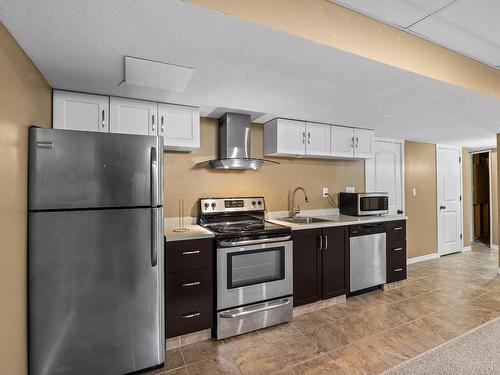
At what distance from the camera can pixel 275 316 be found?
2.64 m

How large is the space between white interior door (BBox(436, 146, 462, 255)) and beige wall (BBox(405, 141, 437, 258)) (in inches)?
6.5

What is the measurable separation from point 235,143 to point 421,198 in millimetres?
3835

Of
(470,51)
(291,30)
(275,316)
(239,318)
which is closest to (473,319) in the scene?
(275,316)

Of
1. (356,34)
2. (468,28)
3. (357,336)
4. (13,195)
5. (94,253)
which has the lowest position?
(357,336)

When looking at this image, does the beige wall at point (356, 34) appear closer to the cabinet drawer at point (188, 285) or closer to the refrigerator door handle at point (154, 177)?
the refrigerator door handle at point (154, 177)

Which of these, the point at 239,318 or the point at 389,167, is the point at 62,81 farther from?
the point at 389,167

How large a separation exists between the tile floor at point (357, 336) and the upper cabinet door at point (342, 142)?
1778 millimetres

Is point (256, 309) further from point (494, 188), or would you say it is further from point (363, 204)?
point (494, 188)

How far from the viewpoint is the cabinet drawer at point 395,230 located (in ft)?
11.7

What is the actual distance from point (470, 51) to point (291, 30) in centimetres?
170

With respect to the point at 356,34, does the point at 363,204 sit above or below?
below

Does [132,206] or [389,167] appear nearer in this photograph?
[132,206]

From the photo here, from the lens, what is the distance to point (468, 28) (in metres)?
1.87

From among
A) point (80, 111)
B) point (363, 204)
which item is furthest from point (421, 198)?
point (80, 111)
